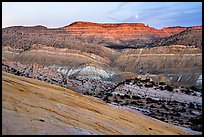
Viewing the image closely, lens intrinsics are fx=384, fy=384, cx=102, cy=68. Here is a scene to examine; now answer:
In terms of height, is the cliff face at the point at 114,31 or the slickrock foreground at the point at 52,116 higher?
the cliff face at the point at 114,31

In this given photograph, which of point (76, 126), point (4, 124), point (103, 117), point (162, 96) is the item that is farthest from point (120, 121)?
point (162, 96)

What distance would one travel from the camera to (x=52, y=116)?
10109 millimetres

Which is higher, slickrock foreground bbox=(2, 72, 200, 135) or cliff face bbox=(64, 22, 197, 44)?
cliff face bbox=(64, 22, 197, 44)

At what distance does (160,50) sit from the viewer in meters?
92.0

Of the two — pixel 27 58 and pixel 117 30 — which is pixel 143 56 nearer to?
pixel 27 58

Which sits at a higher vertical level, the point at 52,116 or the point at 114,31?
the point at 114,31

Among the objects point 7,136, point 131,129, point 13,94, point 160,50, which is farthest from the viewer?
point 160,50

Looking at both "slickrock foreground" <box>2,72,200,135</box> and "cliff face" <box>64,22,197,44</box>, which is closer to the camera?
"slickrock foreground" <box>2,72,200,135</box>

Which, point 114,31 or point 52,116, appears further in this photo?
point 114,31

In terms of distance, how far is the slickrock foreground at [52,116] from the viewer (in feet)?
29.2

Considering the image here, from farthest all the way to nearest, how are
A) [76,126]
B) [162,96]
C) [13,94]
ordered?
[162,96]
[13,94]
[76,126]

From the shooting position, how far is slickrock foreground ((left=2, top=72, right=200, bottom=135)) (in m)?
8.90

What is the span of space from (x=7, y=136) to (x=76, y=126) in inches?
95.7

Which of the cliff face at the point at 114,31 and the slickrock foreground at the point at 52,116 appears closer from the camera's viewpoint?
the slickrock foreground at the point at 52,116
